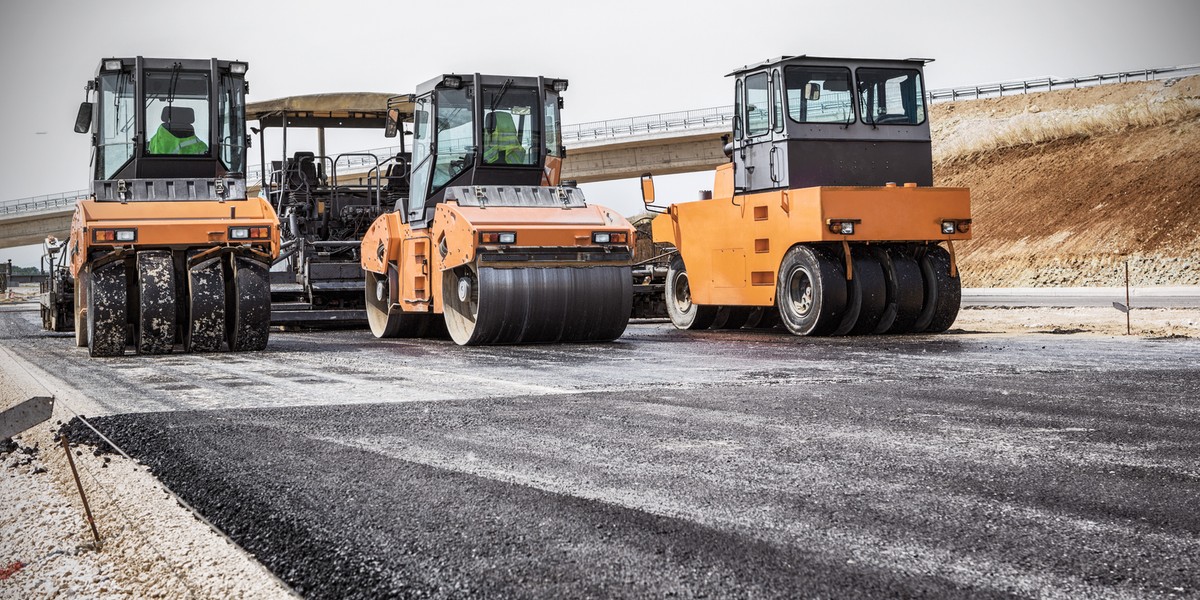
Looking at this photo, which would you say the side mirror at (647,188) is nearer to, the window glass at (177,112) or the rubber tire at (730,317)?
the rubber tire at (730,317)

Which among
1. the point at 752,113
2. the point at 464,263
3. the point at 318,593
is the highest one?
the point at 752,113

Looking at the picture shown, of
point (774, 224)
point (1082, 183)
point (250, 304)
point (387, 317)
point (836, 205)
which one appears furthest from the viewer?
point (1082, 183)

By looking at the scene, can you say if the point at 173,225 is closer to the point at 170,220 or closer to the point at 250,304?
the point at 170,220

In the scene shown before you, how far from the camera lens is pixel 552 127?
13164 mm

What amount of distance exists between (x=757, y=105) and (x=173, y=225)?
6370mm

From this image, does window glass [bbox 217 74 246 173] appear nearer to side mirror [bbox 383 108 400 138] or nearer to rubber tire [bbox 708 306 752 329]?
side mirror [bbox 383 108 400 138]

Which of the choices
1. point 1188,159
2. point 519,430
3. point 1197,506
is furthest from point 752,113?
point 1188,159

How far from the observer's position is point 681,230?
15.0 meters

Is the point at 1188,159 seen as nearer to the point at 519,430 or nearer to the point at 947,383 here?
the point at 947,383

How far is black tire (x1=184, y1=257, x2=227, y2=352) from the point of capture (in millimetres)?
11188

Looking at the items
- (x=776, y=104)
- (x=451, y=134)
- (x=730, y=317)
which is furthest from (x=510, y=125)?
(x=730, y=317)

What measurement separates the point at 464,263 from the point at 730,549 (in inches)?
339

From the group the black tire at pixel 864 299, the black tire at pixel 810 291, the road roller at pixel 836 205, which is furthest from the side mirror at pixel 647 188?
the black tire at pixel 864 299

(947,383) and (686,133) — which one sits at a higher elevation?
(686,133)
